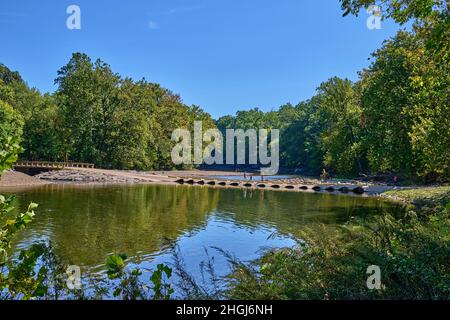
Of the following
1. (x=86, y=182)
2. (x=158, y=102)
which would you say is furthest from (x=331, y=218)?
(x=158, y=102)

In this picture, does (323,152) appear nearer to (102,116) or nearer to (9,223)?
(102,116)

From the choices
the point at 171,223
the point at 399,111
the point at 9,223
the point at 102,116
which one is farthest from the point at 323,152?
the point at 9,223

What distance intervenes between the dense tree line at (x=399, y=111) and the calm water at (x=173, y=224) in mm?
5637

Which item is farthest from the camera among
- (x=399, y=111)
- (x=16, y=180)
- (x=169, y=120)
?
(x=169, y=120)

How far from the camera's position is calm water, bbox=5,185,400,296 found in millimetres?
17125

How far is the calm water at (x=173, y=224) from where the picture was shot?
17.1m

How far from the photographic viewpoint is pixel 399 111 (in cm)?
3434

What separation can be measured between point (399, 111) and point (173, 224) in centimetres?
2226

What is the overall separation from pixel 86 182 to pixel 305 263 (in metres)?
54.1

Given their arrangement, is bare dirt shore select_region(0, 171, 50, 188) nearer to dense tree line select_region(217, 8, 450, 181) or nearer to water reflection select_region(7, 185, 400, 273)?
water reflection select_region(7, 185, 400, 273)

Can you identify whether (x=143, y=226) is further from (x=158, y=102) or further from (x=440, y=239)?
(x=158, y=102)

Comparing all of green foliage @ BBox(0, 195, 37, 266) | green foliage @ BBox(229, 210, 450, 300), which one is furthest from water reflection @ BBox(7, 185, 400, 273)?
green foliage @ BBox(0, 195, 37, 266)

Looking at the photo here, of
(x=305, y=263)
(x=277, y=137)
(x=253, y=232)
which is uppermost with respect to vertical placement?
(x=277, y=137)

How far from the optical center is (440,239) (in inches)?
292
